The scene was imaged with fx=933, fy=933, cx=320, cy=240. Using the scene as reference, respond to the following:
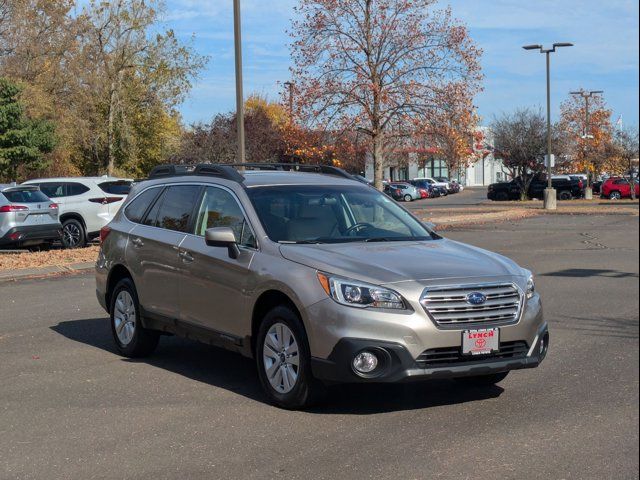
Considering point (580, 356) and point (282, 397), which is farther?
point (580, 356)

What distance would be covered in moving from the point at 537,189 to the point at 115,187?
41.6m

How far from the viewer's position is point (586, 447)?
5.66 m

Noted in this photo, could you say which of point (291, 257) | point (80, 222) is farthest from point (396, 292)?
point (80, 222)

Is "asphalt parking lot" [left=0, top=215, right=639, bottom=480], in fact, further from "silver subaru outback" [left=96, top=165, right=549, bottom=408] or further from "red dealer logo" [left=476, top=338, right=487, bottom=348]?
"red dealer logo" [left=476, top=338, right=487, bottom=348]

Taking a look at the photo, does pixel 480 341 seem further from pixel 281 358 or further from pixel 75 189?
pixel 75 189

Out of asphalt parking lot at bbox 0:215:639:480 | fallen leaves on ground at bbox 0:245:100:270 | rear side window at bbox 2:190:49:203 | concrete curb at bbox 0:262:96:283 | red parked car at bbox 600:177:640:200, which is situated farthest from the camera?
red parked car at bbox 600:177:640:200

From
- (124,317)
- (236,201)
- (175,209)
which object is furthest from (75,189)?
(236,201)

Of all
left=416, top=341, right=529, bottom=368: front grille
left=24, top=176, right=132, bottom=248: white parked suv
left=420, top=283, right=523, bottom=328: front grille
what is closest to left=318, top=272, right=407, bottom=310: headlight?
left=420, top=283, right=523, bottom=328: front grille

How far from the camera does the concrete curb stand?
1658cm

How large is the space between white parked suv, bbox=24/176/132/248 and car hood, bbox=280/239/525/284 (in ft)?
51.7

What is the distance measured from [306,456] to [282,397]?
1.13 metres

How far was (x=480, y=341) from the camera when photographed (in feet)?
20.4

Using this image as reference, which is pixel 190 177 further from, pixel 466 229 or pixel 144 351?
pixel 466 229

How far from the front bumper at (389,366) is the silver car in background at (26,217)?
1514 centimetres
